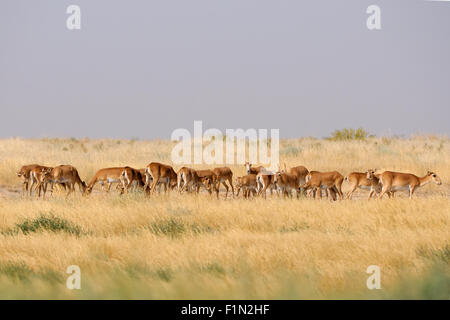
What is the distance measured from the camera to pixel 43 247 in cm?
976

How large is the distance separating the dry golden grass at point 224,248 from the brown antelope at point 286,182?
294 cm

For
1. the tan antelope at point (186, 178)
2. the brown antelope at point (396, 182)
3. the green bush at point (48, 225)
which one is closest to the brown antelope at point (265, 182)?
the tan antelope at point (186, 178)

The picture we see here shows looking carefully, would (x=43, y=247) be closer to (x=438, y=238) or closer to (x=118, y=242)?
(x=118, y=242)

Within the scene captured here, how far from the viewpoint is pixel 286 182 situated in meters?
18.5

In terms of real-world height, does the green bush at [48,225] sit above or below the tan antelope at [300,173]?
below

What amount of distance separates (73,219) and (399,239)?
6603 millimetres

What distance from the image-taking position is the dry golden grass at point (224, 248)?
7.10 metres

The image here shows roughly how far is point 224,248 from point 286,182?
30.3 feet

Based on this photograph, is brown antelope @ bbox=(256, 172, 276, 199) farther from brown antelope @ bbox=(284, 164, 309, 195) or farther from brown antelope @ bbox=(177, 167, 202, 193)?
brown antelope @ bbox=(177, 167, 202, 193)

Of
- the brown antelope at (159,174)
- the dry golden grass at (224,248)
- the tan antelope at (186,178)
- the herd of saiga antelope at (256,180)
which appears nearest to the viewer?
the dry golden grass at (224,248)

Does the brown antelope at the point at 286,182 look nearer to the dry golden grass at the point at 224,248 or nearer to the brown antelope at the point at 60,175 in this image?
the dry golden grass at the point at 224,248

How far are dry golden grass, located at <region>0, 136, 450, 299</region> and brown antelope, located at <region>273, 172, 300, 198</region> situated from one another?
2.94 meters

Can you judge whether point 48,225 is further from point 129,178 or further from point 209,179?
point 209,179
